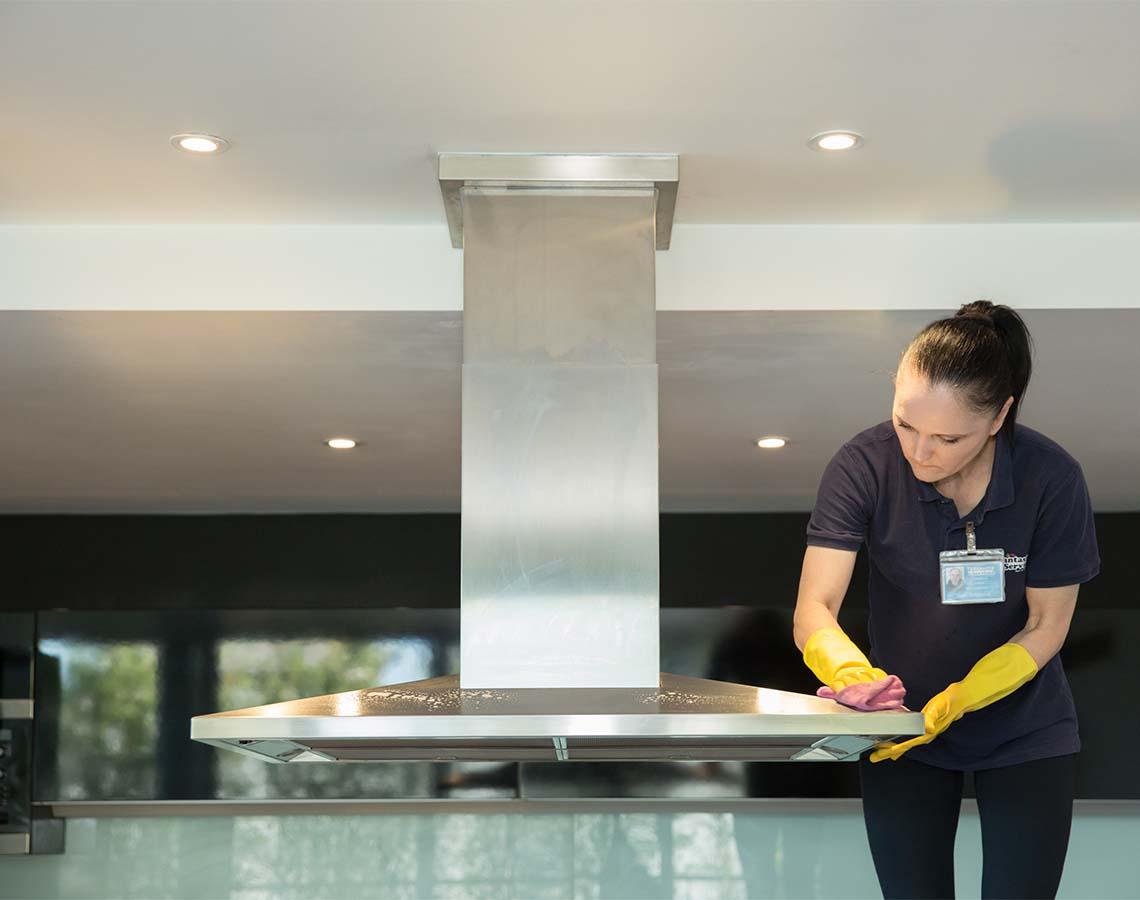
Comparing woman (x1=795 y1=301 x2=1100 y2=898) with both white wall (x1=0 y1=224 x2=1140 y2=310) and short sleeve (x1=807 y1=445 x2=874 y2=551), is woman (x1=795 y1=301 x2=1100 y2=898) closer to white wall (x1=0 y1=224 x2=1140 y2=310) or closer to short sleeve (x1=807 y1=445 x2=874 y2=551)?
short sleeve (x1=807 y1=445 x2=874 y2=551)

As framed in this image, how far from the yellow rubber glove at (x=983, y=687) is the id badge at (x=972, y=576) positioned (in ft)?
0.29

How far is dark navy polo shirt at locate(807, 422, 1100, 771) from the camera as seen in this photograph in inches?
85.8

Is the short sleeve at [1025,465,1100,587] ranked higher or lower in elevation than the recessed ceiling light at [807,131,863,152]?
lower

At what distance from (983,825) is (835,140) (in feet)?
3.64

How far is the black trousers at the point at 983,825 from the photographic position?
Answer: 2.13 meters

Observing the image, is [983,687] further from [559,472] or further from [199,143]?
[199,143]

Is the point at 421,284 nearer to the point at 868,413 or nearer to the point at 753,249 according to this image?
the point at 753,249

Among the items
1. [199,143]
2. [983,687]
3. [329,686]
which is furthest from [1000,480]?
[329,686]

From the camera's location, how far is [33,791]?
15.5ft

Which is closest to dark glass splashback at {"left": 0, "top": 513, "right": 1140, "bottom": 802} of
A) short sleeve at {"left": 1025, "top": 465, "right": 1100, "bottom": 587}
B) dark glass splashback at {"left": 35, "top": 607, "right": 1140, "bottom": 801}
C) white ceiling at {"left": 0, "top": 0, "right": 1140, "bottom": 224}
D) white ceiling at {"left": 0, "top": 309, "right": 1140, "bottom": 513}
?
dark glass splashback at {"left": 35, "top": 607, "right": 1140, "bottom": 801}

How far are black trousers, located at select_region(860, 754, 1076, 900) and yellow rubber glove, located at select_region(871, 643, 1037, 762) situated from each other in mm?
128

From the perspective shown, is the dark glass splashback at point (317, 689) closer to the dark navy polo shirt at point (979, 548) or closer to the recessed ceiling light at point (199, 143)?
the dark navy polo shirt at point (979, 548)

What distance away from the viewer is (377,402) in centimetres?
352

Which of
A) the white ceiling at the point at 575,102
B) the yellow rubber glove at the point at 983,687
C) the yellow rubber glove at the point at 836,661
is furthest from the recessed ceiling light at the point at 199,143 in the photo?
the yellow rubber glove at the point at 983,687
